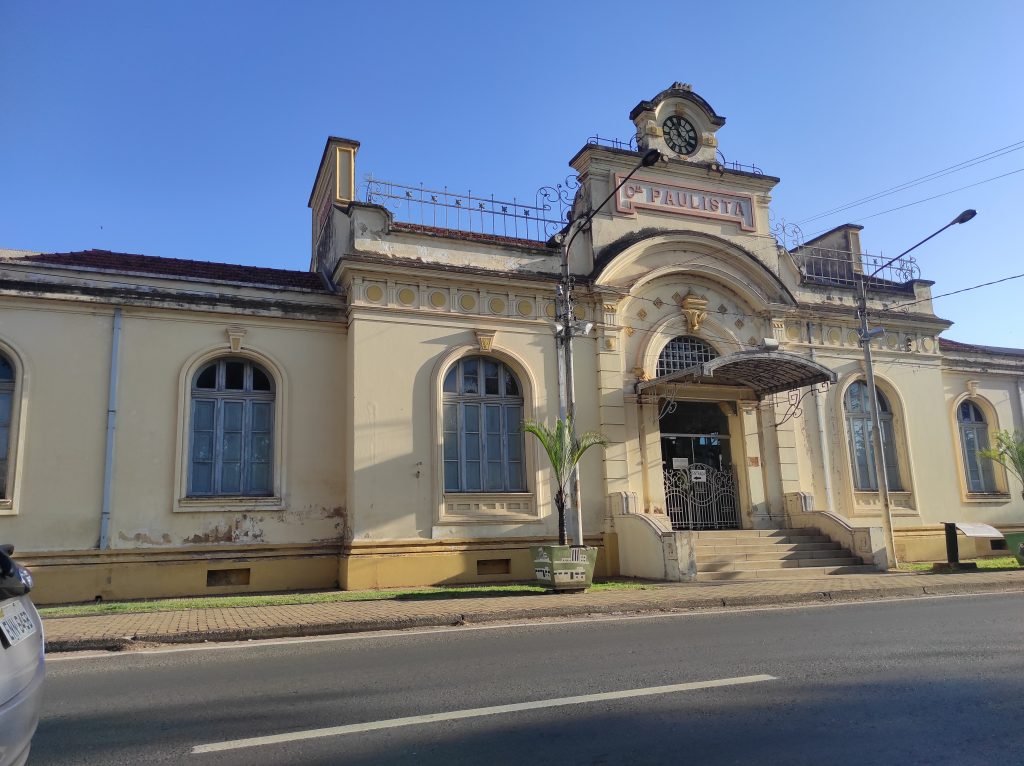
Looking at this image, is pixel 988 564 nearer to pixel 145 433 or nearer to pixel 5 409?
pixel 145 433

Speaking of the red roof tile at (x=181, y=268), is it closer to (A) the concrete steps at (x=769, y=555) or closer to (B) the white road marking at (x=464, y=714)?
(A) the concrete steps at (x=769, y=555)

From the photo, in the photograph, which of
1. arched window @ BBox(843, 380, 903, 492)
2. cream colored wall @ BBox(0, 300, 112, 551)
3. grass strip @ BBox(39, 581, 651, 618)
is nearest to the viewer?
grass strip @ BBox(39, 581, 651, 618)

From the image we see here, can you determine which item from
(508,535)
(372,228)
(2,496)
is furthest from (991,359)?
(2,496)

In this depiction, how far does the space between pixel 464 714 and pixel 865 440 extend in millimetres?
16430

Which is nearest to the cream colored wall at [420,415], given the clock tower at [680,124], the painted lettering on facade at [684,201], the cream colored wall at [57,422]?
the painted lettering on facade at [684,201]

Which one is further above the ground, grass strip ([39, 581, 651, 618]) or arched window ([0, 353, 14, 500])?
arched window ([0, 353, 14, 500])

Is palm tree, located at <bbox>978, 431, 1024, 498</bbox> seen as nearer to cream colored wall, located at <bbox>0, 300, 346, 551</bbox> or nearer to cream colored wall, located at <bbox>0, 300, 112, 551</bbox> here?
cream colored wall, located at <bbox>0, 300, 346, 551</bbox>

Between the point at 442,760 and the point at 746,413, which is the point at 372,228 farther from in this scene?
the point at 442,760

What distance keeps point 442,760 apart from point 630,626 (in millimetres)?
5584

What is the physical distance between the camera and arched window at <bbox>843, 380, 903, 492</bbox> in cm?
1884

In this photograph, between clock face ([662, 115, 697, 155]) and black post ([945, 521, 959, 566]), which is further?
clock face ([662, 115, 697, 155])

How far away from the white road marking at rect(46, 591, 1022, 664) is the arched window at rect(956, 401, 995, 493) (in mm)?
9386

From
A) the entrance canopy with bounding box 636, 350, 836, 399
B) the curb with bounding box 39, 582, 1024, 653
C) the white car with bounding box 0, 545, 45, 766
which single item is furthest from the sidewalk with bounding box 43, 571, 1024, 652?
the white car with bounding box 0, 545, 45, 766

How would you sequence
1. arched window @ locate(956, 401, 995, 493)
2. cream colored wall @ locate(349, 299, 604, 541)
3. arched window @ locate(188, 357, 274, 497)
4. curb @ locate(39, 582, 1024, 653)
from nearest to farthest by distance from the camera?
1. curb @ locate(39, 582, 1024, 653)
2. arched window @ locate(188, 357, 274, 497)
3. cream colored wall @ locate(349, 299, 604, 541)
4. arched window @ locate(956, 401, 995, 493)
